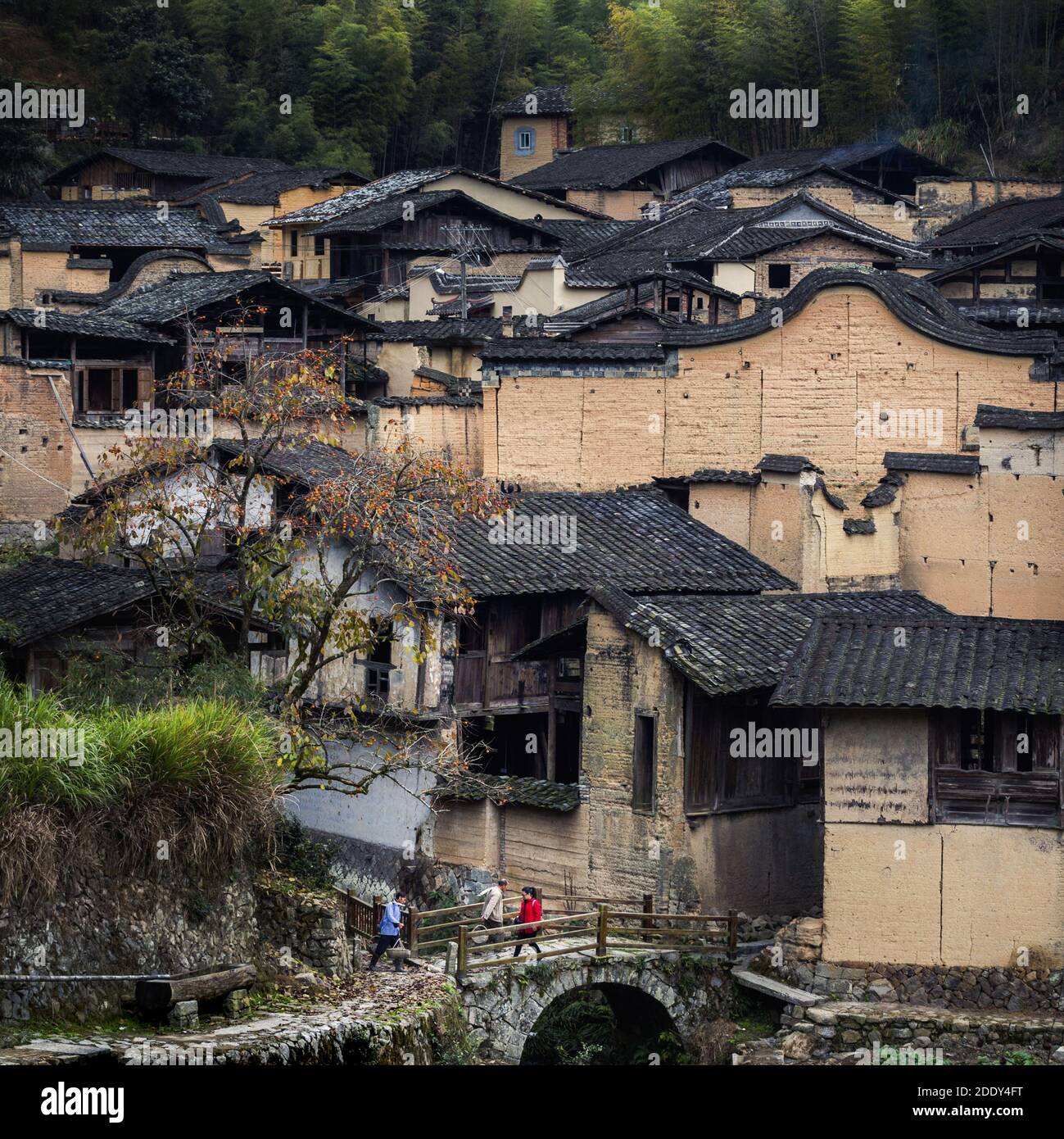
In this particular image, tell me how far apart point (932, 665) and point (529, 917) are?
5.38m

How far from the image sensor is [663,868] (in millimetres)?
27688

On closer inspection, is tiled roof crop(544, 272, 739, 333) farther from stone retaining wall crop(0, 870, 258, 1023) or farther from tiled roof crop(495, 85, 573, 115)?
stone retaining wall crop(0, 870, 258, 1023)

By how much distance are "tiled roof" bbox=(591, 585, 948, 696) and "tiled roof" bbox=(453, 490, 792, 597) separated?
50.4 inches

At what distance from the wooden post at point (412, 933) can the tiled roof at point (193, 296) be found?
19.6m

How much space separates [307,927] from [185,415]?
762 inches

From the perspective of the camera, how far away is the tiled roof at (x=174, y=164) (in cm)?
6300

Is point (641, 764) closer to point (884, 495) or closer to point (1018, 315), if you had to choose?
point (884, 495)

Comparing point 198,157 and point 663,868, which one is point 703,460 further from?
point 198,157

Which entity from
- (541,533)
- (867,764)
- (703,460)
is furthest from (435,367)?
(867,764)

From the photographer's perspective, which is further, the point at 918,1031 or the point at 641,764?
the point at 641,764

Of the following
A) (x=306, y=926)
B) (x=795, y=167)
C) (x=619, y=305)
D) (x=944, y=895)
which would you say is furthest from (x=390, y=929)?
(x=795, y=167)

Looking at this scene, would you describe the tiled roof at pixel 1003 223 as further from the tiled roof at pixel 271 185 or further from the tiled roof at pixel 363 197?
the tiled roof at pixel 271 185

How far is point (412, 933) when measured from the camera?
2464 centimetres

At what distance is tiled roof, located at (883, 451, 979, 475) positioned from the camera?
33000 mm
